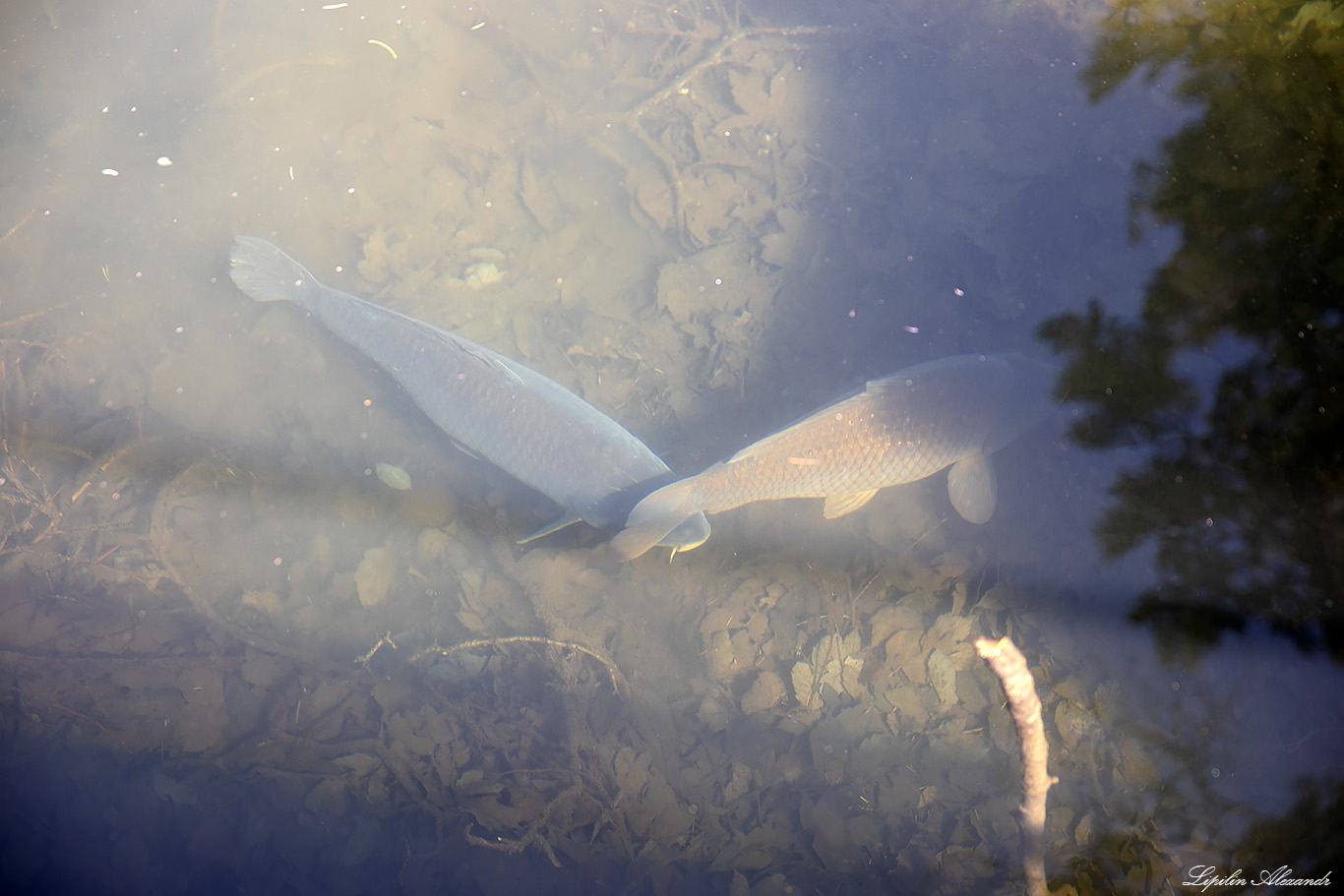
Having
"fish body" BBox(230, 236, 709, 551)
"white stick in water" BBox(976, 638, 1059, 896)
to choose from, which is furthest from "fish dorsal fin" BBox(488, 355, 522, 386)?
"white stick in water" BBox(976, 638, 1059, 896)

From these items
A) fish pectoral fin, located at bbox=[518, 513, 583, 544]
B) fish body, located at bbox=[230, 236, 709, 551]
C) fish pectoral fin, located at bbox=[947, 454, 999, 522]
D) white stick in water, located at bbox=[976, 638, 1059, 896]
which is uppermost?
fish body, located at bbox=[230, 236, 709, 551]

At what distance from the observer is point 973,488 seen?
129 inches

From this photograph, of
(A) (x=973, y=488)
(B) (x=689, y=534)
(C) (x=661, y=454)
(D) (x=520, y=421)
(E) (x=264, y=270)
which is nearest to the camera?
(A) (x=973, y=488)

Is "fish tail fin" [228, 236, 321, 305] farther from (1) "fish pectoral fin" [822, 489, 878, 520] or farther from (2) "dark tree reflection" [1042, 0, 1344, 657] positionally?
(2) "dark tree reflection" [1042, 0, 1344, 657]

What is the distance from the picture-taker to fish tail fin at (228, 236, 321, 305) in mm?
4387

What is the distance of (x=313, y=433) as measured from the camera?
4.31m

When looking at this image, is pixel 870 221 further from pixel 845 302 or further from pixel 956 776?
pixel 956 776

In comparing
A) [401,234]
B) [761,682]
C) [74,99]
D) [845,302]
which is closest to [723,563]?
[761,682]

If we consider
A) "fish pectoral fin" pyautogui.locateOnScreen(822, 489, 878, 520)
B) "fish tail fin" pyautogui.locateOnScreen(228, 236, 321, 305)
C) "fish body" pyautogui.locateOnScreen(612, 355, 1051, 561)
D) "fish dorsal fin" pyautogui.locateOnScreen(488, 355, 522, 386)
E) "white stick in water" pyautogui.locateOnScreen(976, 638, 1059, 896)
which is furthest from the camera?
"fish tail fin" pyautogui.locateOnScreen(228, 236, 321, 305)

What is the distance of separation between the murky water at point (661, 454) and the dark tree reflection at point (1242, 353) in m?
0.02

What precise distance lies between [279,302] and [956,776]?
5.55 meters

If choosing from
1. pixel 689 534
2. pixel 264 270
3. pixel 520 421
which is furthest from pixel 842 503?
pixel 264 270

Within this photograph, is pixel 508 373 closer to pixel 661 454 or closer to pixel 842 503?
pixel 661 454

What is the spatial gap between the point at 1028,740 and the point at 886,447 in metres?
1.57
